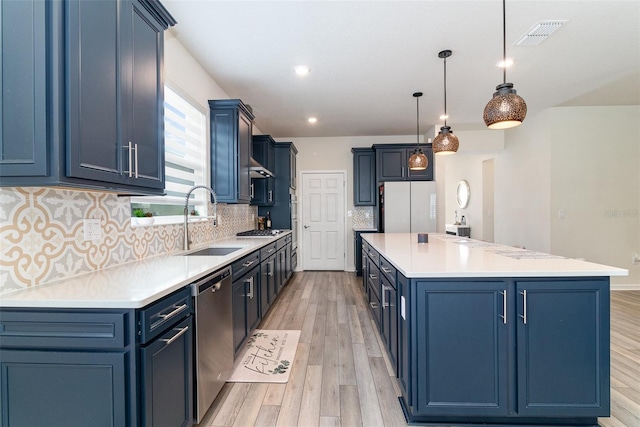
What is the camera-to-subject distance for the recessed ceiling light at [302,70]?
10.1 ft

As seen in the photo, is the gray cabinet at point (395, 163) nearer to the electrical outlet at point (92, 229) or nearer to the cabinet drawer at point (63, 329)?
the electrical outlet at point (92, 229)

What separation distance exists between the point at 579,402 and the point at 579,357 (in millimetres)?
256

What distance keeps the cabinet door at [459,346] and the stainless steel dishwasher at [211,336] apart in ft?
3.95

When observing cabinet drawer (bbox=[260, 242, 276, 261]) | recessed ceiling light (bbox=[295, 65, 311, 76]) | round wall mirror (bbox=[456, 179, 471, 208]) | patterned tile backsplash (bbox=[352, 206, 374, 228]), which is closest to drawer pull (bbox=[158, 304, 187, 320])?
cabinet drawer (bbox=[260, 242, 276, 261])

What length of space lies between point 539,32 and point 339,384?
3.34 meters

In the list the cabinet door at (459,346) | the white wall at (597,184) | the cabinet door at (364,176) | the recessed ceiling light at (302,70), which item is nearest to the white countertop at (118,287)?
the cabinet door at (459,346)

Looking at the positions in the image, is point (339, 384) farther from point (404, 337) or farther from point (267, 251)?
point (267, 251)

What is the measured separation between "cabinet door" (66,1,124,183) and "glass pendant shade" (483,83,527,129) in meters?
2.19

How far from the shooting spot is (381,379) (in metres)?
2.17

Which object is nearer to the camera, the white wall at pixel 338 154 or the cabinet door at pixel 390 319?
the cabinet door at pixel 390 319

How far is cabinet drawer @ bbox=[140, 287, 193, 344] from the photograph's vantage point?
118cm

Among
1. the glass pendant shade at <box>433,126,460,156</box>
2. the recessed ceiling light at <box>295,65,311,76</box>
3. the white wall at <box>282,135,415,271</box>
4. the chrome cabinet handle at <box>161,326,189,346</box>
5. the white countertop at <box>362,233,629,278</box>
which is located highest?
the recessed ceiling light at <box>295,65,311,76</box>

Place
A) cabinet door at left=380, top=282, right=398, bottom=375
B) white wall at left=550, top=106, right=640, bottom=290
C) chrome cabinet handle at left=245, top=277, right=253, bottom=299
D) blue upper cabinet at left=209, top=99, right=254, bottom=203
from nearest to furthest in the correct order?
cabinet door at left=380, top=282, right=398, bottom=375 → chrome cabinet handle at left=245, top=277, right=253, bottom=299 → blue upper cabinet at left=209, top=99, right=254, bottom=203 → white wall at left=550, top=106, right=640, bottom=290

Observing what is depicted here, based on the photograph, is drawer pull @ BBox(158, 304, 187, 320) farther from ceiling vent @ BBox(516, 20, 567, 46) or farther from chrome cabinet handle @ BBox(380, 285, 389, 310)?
ceiling vent @ BBox(516, 20, 567, 46)
